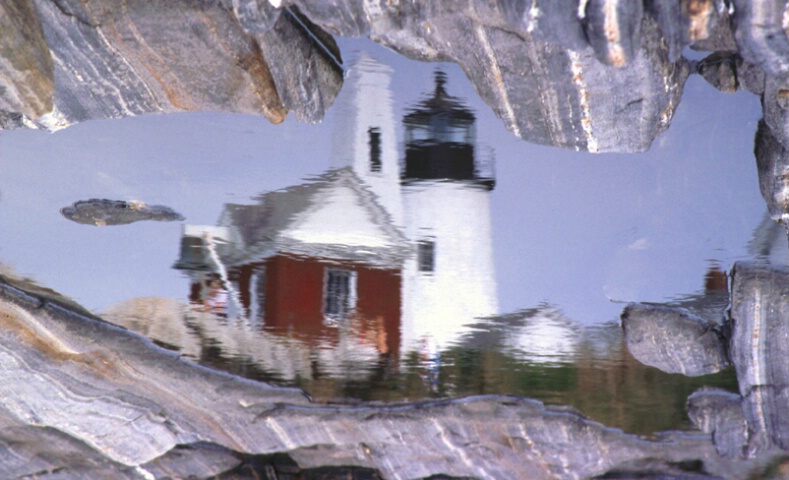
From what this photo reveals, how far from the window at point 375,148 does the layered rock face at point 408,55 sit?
0.67 feet

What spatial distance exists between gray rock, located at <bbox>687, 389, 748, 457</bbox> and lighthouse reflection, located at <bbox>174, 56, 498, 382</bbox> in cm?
97

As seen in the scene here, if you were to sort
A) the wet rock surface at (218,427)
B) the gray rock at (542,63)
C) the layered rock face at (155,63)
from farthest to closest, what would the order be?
1. the wet rock surface at (218,427)
2. the layered rock face at (155,63)
3. the gray rock at (542,63)

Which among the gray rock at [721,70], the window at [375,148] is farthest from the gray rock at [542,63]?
the window at [375,148]

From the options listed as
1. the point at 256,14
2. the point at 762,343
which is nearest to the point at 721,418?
the point at 762,343

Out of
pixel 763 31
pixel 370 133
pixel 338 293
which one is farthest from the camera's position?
pixel 338 293

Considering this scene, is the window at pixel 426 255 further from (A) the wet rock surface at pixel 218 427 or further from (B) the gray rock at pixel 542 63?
(A) the wet rock surface at pixel 218 427

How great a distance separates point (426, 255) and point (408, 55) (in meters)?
0.76

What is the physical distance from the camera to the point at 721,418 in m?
2.48

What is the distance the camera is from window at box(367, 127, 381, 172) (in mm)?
2213

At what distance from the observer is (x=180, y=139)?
2.29 m

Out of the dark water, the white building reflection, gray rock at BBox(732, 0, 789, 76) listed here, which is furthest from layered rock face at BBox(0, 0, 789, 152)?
the white building reflection

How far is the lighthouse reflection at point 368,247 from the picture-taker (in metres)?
2.19

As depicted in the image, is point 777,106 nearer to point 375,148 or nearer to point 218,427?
point 375,148

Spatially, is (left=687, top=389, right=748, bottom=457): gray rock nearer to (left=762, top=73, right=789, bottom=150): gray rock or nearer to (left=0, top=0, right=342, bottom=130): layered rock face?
(left=762, top=73, right=789, bottom=150): gray rock
